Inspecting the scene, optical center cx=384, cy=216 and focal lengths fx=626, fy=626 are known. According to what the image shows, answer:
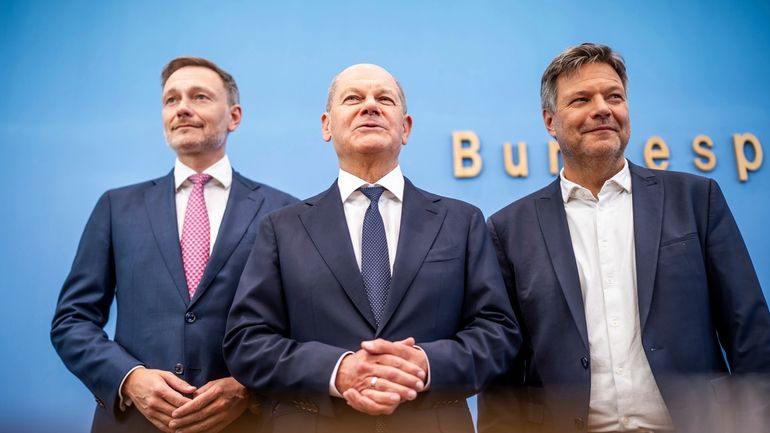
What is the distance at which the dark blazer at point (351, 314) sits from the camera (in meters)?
1.48

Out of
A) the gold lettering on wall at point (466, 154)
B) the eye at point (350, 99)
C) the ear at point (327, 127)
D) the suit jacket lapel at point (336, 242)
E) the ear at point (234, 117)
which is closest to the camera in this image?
the suit jacket lapel at point (336, 242)

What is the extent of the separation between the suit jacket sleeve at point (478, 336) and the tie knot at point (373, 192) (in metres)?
0.27

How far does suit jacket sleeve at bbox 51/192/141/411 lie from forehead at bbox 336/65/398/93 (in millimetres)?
874

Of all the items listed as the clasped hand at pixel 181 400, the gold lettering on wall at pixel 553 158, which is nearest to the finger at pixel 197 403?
the clasped hand at pixel 181 400

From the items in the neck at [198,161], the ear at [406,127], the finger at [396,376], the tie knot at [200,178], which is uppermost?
the ear at [406,127]

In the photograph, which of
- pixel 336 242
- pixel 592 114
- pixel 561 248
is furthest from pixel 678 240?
pixel 336 242

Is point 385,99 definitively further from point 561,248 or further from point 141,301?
point 141,301

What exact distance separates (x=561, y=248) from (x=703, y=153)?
1.73m

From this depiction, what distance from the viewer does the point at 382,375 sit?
55.4 inches

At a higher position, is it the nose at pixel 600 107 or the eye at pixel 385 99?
the eye at pixel 385 99

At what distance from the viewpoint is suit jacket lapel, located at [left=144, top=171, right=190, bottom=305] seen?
1.87 meters

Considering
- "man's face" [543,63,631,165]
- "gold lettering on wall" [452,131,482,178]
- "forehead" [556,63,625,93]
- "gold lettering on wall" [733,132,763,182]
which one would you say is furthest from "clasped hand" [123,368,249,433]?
"gold lettering on wall" [733,132,763,182]

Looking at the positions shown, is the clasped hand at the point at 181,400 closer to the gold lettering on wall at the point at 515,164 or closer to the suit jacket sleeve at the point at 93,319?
the suit jacket sleeve at the point at 93,319

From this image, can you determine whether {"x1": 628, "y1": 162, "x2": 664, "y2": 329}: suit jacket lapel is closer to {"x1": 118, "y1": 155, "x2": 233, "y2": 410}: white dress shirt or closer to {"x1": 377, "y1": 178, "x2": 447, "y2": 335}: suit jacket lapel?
{"x1": 377, "y1": 178, "x2": 447, "y2": 335}: suit jacket lapel
